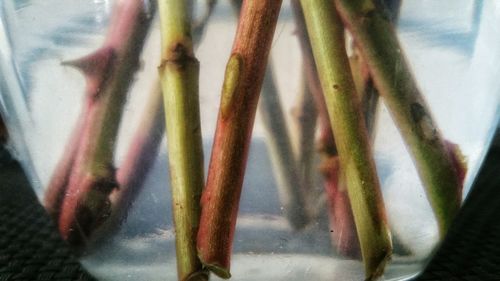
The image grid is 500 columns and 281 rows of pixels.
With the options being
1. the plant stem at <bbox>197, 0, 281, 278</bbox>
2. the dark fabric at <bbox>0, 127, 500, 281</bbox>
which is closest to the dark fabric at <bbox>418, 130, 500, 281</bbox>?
the dark fabric at <bbox>0, 127, 500, 281</bbox>

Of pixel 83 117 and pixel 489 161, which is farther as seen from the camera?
pixel 489 161

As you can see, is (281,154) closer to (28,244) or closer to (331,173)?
(331,173)

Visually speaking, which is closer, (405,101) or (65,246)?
(405,101)

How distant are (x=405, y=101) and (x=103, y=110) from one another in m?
0.11

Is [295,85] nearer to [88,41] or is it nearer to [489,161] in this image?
[88,41]

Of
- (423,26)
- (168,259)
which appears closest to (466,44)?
(423,26)

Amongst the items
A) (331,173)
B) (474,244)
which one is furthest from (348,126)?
(474,244)

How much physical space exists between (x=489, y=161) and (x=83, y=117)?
38cm

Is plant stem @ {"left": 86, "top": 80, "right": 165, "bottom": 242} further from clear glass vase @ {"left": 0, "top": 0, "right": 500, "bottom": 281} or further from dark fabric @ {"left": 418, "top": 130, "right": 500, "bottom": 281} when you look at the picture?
dark fabric @ {"left": 418, "top": 130, "right": 500, "bottom": 281}

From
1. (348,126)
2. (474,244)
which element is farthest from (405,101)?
(474,244)

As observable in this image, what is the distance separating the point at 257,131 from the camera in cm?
23

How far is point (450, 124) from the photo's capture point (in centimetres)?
25

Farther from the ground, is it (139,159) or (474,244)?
(139,159)

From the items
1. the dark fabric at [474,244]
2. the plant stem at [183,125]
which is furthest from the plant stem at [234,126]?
the dark fabric at [474,244]
